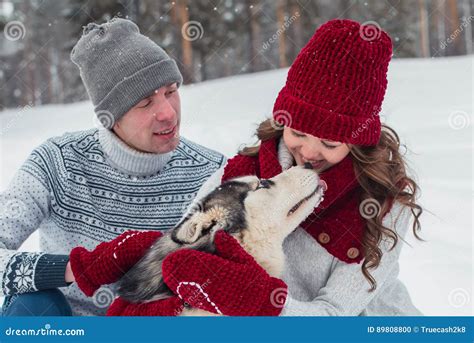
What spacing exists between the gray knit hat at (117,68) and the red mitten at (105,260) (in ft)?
2.12

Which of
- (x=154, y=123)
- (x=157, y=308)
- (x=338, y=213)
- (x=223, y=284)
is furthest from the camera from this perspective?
(x=154, y=123)

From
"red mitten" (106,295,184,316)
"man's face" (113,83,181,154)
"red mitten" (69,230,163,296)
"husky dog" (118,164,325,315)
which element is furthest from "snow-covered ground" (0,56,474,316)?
"red mitten" (106,295,184,316)

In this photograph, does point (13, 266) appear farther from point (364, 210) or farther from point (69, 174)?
point (364, 210)

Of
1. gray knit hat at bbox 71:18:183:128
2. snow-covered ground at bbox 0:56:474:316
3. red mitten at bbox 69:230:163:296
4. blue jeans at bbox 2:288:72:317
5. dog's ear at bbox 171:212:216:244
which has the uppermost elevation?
gray knit hat at bbox 71:18:183:128

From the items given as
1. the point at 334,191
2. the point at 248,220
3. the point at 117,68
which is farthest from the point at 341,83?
the point at 117,68

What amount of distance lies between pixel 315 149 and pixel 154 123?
71cm

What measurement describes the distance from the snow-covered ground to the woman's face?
1.40 ft

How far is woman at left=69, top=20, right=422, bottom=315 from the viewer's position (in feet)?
5.33

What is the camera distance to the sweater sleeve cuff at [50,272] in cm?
197

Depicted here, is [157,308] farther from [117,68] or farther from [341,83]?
[117,68]

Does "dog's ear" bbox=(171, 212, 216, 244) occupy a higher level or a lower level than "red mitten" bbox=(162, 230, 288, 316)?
higher

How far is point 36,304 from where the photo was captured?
2.01 meters

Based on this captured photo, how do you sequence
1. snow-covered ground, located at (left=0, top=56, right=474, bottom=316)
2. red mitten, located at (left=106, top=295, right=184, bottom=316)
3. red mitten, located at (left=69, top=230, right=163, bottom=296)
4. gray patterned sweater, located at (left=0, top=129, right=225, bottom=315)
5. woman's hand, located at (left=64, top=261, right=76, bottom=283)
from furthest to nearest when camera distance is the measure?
snow-covered ground, located at (left=0, top=56, right=474, bottom=316)
gray patterned sweater, located at (left=0, top=129, right=225, bottom=315)
woman's hand, located at (left=64, top=261, right=76, bottom=283)
red mitten, located at (left=69, top=230, right=163, bottom=296)
red mitten, located at (left=106, top=295, right=184, bottom=316)

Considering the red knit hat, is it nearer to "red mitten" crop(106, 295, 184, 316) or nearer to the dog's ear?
the dog's ear
